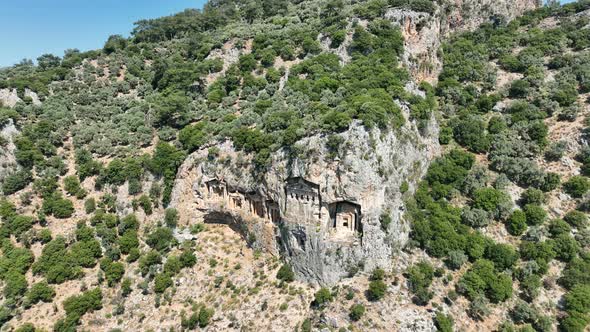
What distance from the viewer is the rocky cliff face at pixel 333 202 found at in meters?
38.4

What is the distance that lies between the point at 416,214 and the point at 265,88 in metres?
33.7

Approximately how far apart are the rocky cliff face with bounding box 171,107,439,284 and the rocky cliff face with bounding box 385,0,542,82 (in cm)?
2396

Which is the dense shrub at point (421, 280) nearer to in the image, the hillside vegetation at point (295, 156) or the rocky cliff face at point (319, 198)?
the hillside vegetation at point (295, 156)

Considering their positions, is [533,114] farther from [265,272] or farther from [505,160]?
[265,272]

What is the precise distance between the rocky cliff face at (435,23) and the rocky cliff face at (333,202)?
2396 centimetres

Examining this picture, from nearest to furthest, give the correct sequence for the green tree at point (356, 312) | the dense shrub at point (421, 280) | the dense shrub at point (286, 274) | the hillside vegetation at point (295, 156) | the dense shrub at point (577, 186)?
the green tree at point (356, 312) < the dense shrub at point (421, 280) < the hillside vegetation at point (295, 156) < the dense shrub at point (286, 274) < the dense shrub at point (577, 186)

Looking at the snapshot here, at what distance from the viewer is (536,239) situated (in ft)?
132

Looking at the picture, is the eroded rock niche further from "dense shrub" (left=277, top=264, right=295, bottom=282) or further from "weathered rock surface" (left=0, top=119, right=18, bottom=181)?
"weathered rock surface" (left=0, top=119, right=18, bottom=181)

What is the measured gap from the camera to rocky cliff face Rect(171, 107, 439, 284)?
38.4 m

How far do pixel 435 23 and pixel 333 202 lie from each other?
1825 inches

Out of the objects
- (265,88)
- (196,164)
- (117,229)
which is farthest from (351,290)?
(265,88)

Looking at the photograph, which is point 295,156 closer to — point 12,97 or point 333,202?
point 333,202

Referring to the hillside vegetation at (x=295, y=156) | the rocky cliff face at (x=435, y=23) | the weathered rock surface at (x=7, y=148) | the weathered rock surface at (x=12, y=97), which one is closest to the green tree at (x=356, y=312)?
the hillside vegetation at (x=295, y=156)

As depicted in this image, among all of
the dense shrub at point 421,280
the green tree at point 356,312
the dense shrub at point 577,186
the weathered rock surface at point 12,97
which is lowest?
the green tree at point 356,312
